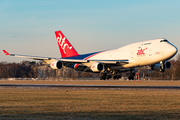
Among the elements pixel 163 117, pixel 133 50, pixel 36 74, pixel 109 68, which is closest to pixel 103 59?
pixel 109 68

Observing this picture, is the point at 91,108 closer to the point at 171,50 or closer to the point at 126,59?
the point at 171,50

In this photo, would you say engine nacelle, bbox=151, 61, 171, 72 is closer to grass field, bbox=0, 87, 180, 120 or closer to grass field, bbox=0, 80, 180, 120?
grass field, bbox=0, 80, 180, 120

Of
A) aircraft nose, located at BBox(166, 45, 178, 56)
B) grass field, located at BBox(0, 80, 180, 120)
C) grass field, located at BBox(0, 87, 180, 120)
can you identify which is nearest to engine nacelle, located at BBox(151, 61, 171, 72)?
aircraft nose, located at BBox(166, 45, 178, 56)

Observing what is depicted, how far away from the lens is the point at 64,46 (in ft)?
232

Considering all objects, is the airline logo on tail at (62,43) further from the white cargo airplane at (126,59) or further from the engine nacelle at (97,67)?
the engine nacelle at (97,67)

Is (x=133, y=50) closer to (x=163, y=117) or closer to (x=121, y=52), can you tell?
(x=121, y=52)

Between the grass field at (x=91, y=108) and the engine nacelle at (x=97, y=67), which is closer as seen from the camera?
the grass field at (x=91, y=108)

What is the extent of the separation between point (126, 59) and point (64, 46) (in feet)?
70.5

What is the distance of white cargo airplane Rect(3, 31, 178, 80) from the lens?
4956 centimetres

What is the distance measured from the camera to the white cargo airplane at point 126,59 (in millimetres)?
49562

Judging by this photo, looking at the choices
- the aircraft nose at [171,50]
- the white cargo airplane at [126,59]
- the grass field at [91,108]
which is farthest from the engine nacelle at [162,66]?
the grass field at [91,108]

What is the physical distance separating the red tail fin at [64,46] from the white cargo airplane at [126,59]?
1338mm

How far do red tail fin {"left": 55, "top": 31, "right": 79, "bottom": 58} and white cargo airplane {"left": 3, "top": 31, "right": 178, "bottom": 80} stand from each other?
1338mm

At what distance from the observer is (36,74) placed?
150250 millimetres
